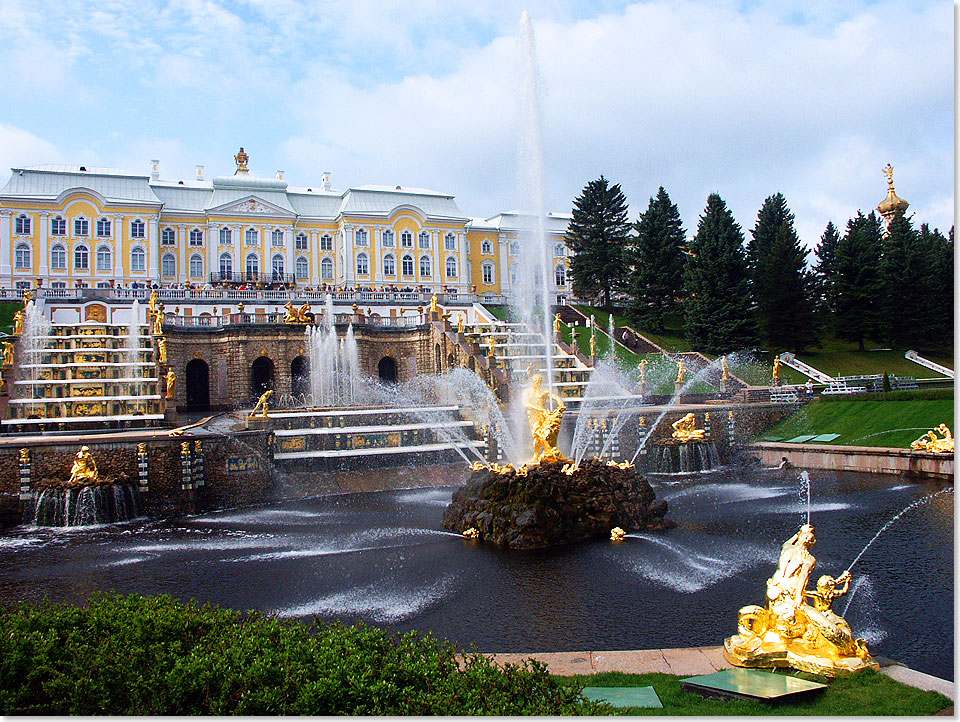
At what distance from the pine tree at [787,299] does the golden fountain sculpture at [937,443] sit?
78.4 feet

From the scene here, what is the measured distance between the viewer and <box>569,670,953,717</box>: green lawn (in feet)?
20.7

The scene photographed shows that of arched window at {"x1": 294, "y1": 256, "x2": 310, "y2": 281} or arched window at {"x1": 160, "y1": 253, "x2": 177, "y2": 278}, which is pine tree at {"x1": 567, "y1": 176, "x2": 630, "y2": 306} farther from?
arched window at {"x1": 160, "y1": 253, "x2": 177, "y2": 278}

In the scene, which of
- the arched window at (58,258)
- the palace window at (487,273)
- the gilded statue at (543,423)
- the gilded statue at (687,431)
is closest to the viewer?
the gilded statue at (543,423)

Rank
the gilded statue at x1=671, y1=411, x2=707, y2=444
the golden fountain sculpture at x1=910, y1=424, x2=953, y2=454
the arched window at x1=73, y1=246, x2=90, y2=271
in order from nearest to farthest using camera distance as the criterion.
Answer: the golden fountain sculpture at x1=910, y1=424, x2=953, y2=454 < the gilded statue at x1=671, y1=411, x2=707, y2=444 < the arched window at x1=73, y1=246, x2=90, y2=271

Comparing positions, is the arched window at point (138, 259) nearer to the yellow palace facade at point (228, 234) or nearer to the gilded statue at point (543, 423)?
the yellow palace facade at point (228, 234)

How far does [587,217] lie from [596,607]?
53.2m

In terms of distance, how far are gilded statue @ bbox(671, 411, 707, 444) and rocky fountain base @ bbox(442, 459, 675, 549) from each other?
1043 centimetres

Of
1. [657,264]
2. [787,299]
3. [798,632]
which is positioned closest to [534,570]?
[798,632]

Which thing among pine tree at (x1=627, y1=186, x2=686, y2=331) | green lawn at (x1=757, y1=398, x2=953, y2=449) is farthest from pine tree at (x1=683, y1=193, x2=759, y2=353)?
green lawn at (x1=757, y1=398, x2=953, y2=449)

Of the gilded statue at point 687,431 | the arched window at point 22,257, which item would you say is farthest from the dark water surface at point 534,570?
the arched window at point 22,257

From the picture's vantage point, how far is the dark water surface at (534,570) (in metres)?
9.90

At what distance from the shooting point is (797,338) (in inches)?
1789

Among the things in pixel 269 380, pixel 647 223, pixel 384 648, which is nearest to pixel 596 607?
pixel 384 648

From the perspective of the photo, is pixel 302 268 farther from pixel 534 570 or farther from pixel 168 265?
pixel 534 570
